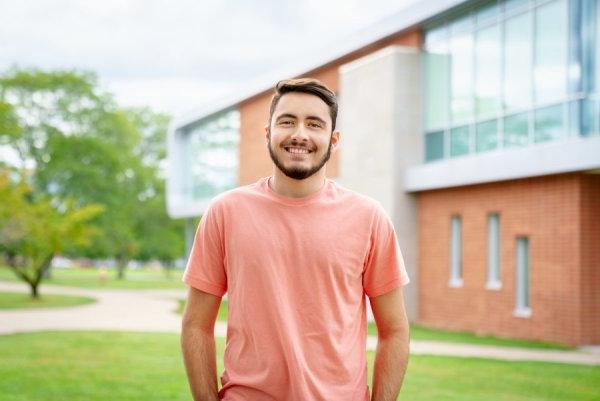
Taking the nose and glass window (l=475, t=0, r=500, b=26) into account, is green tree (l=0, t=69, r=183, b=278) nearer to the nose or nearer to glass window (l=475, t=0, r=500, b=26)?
glass window (l=475, t=0, r=500, b=26)

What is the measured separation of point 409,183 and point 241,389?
1924 cm

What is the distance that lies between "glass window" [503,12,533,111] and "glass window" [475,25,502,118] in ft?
1.00

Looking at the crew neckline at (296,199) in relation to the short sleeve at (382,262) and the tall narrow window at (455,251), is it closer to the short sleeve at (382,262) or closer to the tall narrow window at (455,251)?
the short sleeve at (382,262)

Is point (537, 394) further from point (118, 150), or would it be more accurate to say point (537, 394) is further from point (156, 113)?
point (156, 113)

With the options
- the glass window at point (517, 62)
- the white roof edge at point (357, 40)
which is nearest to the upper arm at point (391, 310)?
the glass window at point (517, 62)

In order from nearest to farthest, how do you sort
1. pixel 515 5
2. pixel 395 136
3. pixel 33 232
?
pixel 515 5 → pixel 395 136 → pixel 33 232

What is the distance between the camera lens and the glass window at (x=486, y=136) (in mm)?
19500

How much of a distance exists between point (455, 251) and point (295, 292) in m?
18.7

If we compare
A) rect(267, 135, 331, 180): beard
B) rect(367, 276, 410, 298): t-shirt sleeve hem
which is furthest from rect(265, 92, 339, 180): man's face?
rect(367, 276, 410, 298): t-shirt sleeve hem

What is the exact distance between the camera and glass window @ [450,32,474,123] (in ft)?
67.3

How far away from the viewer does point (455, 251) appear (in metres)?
21.2

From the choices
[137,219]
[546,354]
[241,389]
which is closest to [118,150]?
[137,219]

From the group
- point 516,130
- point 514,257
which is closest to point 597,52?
point 516,130

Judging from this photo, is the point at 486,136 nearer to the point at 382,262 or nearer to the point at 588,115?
the point at 588,115
